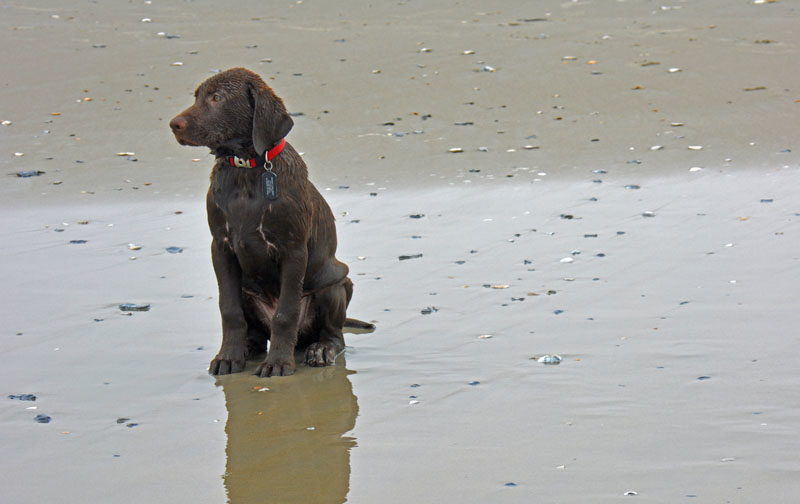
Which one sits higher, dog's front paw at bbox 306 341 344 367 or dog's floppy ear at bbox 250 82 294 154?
dog's floppy ear at bbox 250 82 294 154

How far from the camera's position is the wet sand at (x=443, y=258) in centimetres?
422

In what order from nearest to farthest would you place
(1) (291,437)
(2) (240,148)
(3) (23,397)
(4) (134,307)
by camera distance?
(1) (291,437) < (3) (23,397) < (2) (240,148) < (4) (134,307)

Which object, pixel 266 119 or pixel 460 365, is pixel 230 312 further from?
pixel 460 365

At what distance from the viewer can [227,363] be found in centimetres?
536

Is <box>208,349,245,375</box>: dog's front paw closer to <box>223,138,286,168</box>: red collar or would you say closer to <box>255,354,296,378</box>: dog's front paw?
<box>255,354,296,378</box>: dog's front paw

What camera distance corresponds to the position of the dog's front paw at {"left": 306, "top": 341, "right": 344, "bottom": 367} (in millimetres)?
5434

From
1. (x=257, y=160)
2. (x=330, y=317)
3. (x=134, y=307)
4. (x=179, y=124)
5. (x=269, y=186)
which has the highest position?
(x=179, y=124)

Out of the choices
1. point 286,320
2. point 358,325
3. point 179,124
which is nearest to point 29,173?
point 358,325

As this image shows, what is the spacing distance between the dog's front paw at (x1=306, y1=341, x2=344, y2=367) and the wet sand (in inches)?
2.4

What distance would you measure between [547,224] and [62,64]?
650 cm

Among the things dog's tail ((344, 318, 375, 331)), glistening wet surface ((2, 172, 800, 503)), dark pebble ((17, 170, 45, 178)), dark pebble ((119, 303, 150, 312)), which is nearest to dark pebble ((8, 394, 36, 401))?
glistening wet surface ((2, 172, 800, 503))

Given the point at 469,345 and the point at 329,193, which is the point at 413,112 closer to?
the point at 329,193

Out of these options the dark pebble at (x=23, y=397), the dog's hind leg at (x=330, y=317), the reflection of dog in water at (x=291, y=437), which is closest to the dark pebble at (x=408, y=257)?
the dog's hind leg at (x=330, y=317)

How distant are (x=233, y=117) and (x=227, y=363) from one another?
1.08 m
